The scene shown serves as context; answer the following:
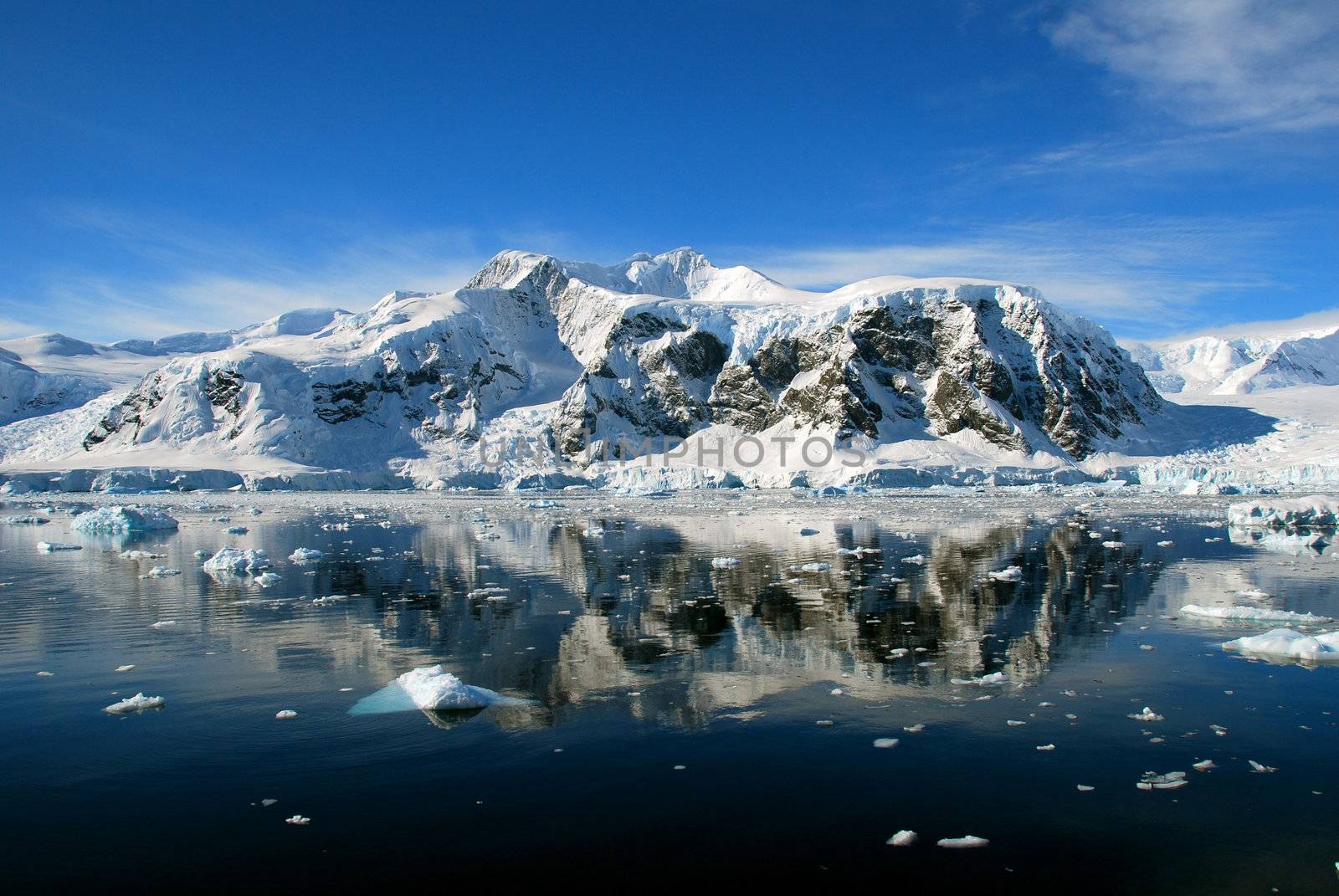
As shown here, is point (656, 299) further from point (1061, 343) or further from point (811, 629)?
point (811, 629)

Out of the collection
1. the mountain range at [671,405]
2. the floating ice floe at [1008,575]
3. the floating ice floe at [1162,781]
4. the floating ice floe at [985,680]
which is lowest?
the floating ice floe at [1162,781]

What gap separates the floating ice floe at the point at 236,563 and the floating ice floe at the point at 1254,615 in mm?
23182

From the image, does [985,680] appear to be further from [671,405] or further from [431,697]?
[671,405]

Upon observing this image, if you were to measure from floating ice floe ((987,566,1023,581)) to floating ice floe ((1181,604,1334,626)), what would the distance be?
5120 mm

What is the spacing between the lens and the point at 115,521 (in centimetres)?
3925

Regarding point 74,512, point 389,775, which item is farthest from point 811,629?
point 74,512

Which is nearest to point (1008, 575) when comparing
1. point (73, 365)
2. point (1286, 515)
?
point (1286, 515)

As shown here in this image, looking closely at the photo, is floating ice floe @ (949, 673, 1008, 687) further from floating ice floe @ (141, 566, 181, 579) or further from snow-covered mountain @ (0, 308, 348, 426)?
snow-covered mountain @ (0, 308, 348, 426)

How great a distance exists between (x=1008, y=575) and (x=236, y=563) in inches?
831

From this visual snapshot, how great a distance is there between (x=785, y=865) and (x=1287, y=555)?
2641cm

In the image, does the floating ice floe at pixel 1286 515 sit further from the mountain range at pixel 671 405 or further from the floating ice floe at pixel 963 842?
the mountain range at pixel 671 405

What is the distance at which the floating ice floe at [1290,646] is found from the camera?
1300 centimetres

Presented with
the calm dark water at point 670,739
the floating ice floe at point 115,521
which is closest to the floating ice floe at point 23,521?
the floating ice floe at point 115,521

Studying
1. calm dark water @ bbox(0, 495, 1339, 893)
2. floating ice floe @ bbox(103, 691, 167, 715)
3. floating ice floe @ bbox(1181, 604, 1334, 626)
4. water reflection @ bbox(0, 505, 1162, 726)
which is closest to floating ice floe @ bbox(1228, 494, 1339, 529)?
water reflection @ bbox(0, 505, 1162, 726)
